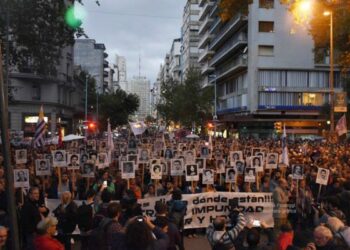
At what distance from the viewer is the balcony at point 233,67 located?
6166 centimetres

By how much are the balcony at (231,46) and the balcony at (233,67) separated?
120 centimetres

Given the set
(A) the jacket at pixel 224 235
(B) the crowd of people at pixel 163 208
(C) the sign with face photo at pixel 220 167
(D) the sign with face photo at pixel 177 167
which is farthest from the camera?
(C) the sign with face photo at pixel 220 167

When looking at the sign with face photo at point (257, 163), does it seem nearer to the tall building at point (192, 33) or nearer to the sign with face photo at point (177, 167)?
the sign with face photo at point (177, 167)

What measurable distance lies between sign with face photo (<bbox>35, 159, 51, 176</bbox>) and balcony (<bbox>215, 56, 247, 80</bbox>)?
48448 millimetres

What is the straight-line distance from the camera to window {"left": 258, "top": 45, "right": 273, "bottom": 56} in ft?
195

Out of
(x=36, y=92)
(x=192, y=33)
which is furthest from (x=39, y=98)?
(x=192, y=33)

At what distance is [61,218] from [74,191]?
404cm

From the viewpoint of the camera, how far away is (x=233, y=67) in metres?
65.4

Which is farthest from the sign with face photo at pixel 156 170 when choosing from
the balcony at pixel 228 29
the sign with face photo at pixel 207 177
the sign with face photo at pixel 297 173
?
the balcony at pixel 228 29

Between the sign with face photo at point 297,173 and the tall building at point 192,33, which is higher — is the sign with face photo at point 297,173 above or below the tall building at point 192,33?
below

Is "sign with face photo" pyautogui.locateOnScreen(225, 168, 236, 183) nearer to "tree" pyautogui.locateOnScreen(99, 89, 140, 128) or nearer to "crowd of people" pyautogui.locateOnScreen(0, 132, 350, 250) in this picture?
"crowd of people" pyautogui.locateOnScreen(0, 132, 350, 250)

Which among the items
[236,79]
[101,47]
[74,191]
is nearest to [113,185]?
[74,191]

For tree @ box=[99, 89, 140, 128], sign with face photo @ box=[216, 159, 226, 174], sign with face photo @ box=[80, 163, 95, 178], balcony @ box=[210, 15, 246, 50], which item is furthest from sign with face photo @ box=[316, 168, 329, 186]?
tree @ box=[99, 89, 140, 128]

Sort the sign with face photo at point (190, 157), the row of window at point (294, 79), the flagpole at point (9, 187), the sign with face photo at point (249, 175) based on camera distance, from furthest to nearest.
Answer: the row of window at point (294, 79), the sign with face photo at point (190, 157), the sign with face photo at point (249, 175), the flagpole at point (9, 187)
